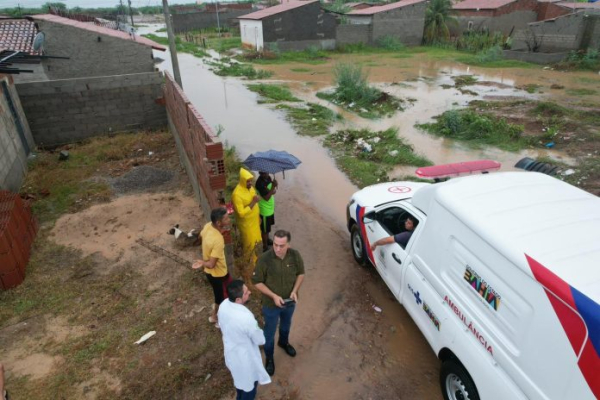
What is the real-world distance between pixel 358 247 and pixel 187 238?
2.91 metres

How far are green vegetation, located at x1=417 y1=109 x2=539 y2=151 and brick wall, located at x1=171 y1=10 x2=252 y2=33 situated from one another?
45.5 metres

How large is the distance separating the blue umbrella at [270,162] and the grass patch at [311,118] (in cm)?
660

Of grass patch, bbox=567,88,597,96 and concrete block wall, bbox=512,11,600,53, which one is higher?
concrete block wall, bbox=512,11,600,53

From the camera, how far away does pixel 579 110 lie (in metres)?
13.8

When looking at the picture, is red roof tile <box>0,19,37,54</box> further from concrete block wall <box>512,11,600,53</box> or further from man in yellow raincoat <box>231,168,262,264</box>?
concrete block wall <box>512,11,600,53</box>

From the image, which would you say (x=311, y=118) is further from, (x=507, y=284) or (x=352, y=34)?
(x=352, y=34)

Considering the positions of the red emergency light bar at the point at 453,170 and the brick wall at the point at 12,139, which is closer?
the red emergency light bar at the point at 453,170

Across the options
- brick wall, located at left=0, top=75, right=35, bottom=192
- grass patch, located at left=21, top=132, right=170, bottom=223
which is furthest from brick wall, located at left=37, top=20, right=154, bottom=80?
grass patch, located at left=21, top=132, right=170, bottom=223

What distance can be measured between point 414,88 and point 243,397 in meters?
18.2

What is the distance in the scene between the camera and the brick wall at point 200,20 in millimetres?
50469

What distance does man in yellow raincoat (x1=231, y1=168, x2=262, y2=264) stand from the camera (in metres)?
5.01

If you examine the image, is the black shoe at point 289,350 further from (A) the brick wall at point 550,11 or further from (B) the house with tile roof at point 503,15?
(A) the brick wall at point 550,11

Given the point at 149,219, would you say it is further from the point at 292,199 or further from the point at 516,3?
the point at 516,3

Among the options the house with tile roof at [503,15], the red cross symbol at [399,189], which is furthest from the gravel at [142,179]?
the house with tile roof at [503,15]
